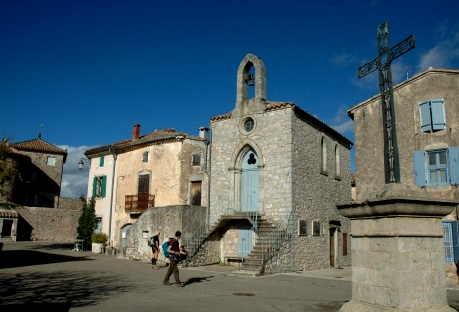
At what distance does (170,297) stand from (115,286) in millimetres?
2474

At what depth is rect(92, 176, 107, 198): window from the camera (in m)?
29.2

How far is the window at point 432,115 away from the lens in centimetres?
1598

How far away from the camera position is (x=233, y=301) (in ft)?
30.7

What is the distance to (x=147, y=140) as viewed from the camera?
2628cm

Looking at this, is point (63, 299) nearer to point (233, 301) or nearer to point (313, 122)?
point (233, 301)

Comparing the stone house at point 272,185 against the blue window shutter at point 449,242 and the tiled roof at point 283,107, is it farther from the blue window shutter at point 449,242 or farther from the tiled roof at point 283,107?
the blue window shutter at point 449,242

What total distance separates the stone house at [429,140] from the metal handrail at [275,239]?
138 inches

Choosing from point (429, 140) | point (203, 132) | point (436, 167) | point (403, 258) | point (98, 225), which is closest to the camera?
point (403, 258)

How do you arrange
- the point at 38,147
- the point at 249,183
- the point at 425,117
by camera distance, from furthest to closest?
the point at 38,147 < the point at 249,183 < the point at 425,117

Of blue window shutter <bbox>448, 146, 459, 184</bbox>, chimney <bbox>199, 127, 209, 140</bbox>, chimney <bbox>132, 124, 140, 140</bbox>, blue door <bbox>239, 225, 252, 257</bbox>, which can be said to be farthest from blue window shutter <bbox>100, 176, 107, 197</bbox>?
blue window shutter <bbox>448, 146, 459, 184</bbox>

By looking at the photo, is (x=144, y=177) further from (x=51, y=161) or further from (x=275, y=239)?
(x=51, y=161)

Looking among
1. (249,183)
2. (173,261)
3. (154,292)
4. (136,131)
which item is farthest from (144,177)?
(154,292)

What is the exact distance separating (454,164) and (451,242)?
298 centimetres

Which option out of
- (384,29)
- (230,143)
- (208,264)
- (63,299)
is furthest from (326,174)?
(63,299)
